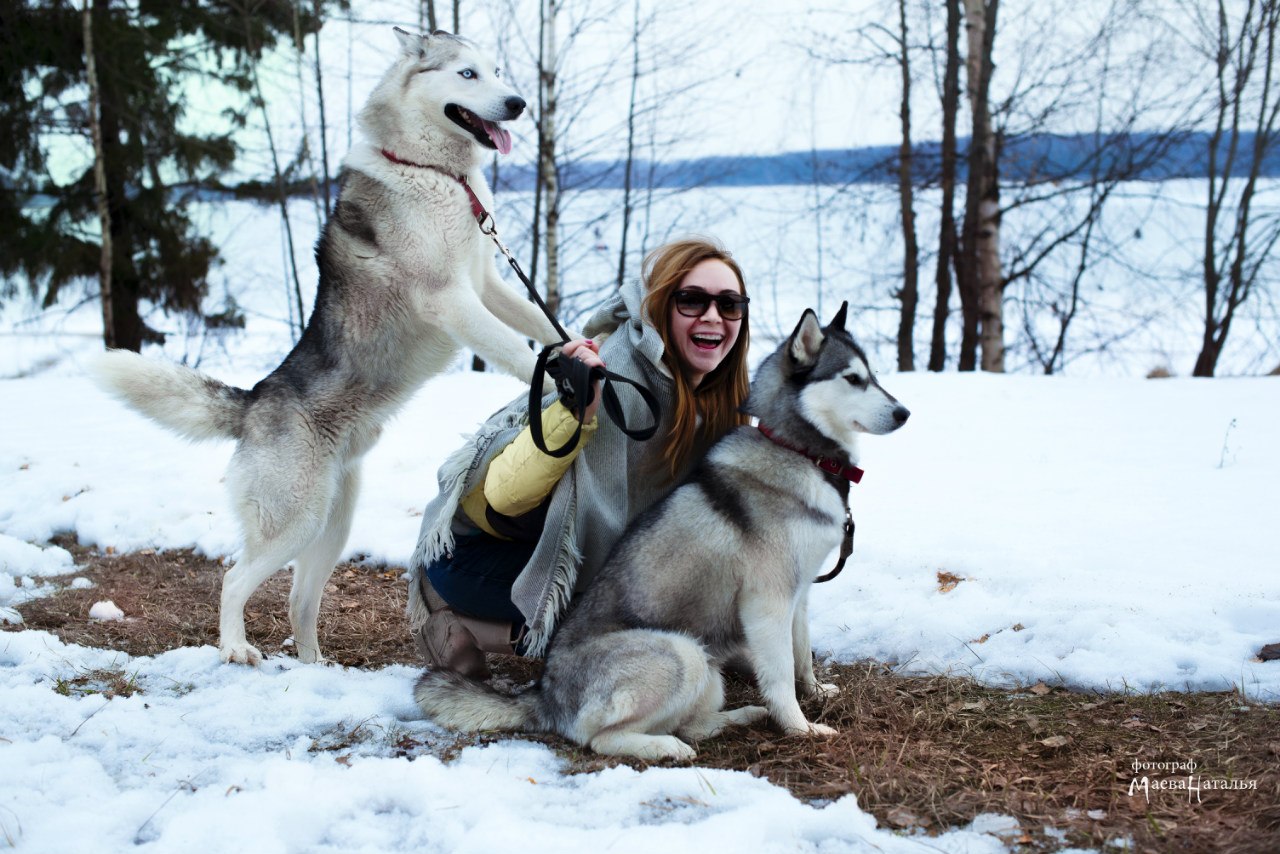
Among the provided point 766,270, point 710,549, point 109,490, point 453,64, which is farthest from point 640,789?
point 766,270

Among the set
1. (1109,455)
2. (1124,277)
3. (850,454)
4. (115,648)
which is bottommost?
(115,648)

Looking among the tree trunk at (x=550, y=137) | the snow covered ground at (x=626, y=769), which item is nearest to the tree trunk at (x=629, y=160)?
the tree trunk at (x=550, y=137)

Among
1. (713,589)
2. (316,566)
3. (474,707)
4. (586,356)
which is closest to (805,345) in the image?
(586,356)

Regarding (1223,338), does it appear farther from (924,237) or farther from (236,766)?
(236,766)

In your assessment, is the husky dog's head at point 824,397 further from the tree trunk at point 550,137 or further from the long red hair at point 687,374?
the tree trunk at point 550,137

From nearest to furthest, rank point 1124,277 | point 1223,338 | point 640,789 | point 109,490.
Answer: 1. point 640,789
2. point 109,490
3. point 1223,338
4. point 1124,277

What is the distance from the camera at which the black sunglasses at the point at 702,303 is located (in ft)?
11.0

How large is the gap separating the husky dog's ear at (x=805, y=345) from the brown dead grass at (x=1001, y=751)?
1.20 m

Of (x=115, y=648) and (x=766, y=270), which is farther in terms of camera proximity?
(x=766, y=270)

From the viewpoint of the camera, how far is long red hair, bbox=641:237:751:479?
11.2ft

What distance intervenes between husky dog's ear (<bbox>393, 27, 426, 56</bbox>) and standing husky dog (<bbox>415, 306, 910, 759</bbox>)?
1.97 metres

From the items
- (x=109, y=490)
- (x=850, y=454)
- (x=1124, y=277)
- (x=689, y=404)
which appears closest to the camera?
(x=850, y=454)

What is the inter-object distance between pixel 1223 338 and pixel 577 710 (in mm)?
14029

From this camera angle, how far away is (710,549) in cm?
295
